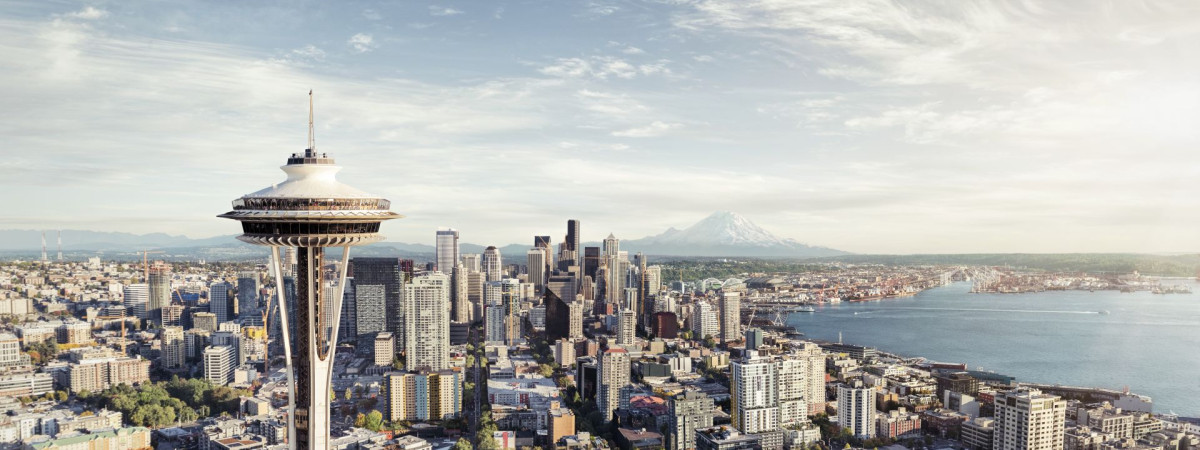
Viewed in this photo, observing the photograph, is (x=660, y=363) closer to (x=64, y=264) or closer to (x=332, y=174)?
(x=332, y=174)

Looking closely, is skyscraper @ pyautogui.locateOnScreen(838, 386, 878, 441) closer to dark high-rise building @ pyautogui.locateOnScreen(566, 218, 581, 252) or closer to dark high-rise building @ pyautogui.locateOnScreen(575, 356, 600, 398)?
dark high-rise building @ pyautogui.locateOnScreen(575, 356, 600, 398)

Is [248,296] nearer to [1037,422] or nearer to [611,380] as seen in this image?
[611,380]

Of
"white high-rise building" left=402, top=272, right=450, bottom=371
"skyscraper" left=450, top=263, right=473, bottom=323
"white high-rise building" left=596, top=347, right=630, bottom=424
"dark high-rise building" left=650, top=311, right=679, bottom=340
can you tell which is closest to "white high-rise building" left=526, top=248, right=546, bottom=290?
"skyscraper" left=450, top=263, right=473, bottom=323

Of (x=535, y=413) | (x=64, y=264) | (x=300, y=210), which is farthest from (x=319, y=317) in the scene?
(x=64, y=264)

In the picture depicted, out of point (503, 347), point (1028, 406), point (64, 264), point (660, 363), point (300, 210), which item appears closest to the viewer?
point (300, 210)

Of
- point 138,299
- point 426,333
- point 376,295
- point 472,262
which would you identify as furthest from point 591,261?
point 138,299

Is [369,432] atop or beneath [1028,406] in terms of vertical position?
beneath
